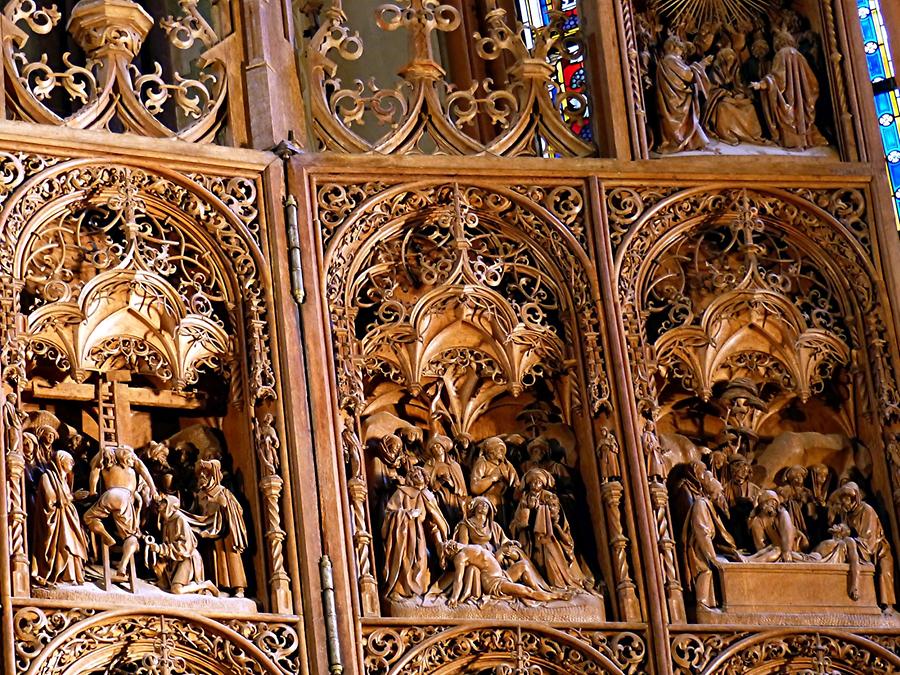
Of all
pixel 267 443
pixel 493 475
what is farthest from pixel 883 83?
pixel 267 443

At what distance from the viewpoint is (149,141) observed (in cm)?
1222

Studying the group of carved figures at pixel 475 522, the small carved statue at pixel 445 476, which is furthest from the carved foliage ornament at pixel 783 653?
the small carved statue at pixel 445 476

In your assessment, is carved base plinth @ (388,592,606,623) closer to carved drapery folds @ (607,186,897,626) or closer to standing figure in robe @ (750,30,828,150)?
carved drapery folds @ (607,186,897,626)

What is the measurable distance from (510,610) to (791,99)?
10.0ft

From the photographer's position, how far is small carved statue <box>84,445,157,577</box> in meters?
11.5

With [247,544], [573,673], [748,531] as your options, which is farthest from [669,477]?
[247,544]

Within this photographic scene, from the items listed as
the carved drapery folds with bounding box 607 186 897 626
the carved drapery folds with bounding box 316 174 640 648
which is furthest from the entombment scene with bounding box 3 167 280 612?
the carved drapery folds with bounding box 607 186 897 626

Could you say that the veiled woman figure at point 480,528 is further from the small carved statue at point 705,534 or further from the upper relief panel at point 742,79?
the upper relief panel at point 742,79

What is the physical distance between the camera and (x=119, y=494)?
37.9ft

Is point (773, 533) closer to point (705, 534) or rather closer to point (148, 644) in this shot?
point (705, 534)

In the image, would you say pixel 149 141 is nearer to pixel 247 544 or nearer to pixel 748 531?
pixel 247 544

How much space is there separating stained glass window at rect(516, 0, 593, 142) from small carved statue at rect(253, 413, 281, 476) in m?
2.29

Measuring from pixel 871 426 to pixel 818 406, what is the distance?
1.08ft

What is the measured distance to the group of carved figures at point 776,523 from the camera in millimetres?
12109
